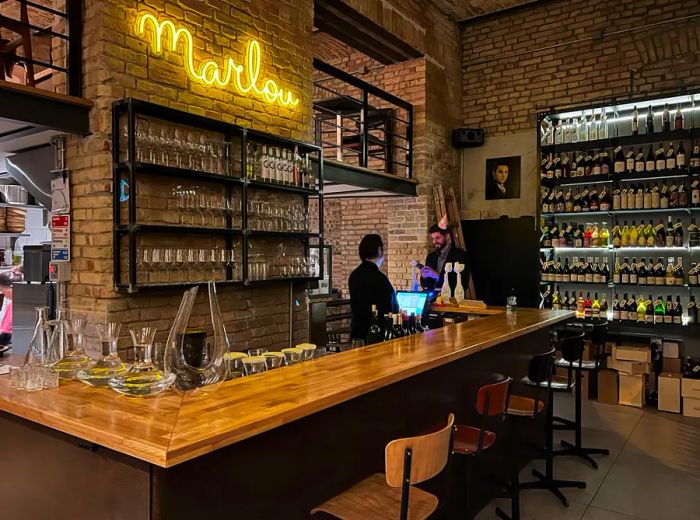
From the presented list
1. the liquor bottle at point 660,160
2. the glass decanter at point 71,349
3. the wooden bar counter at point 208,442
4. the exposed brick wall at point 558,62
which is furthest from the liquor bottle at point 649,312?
the glass decanter at point 71,349

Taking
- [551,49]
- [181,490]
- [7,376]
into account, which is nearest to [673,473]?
[181,490]

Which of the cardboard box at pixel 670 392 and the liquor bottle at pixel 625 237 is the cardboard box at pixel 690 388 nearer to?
the cardboard box at pixel 670 392

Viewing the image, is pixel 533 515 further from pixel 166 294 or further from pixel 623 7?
pixel 623 7

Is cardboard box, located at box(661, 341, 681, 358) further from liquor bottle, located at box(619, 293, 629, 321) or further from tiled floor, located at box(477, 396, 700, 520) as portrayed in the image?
tiled floor, located at box(477, 396, 700, 520)

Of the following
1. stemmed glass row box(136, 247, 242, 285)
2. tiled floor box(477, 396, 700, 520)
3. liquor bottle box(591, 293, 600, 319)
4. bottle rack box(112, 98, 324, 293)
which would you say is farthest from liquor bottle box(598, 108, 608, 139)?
stemmed glass row box(136, 247, 242, 285)

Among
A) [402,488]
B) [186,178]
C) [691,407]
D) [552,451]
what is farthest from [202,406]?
[691,407]

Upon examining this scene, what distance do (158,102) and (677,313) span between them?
18.5 ft

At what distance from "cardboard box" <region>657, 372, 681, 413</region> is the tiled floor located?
105 millimetres

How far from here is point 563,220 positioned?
22.4 feet

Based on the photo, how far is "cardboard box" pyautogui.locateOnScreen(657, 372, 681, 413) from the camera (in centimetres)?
553

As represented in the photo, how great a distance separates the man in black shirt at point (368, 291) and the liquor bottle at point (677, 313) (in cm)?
344

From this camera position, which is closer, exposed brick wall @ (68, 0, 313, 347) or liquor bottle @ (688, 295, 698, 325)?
exposed brick wall @ (68, 0, 313, 347)

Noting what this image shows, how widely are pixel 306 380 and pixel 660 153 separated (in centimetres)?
565

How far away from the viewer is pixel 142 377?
1951 mm
